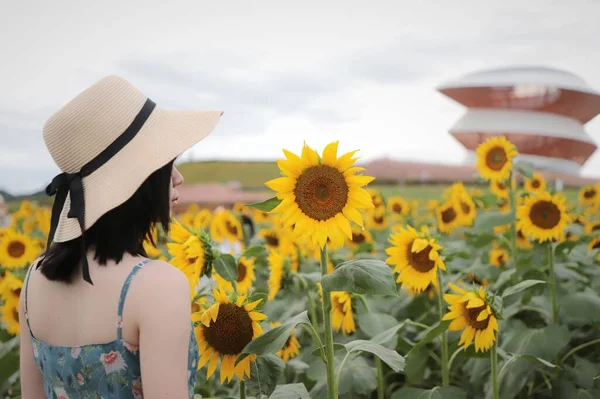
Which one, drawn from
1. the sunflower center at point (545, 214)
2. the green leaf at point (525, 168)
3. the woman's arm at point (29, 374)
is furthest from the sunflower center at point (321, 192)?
the green leaf at point (525, 168)

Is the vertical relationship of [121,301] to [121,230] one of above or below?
below

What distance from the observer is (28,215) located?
24.5 ft

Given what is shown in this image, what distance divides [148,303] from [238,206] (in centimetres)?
414

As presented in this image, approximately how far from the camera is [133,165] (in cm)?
155

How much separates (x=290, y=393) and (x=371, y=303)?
1.36m

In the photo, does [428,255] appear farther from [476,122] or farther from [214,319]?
[476,122]

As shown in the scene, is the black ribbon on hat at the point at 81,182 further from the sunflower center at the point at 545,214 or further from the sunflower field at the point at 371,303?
the sunflower center at the point at 545,214

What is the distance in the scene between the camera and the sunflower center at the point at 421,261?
99.6 inches

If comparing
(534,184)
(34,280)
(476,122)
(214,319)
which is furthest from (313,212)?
(476,122)

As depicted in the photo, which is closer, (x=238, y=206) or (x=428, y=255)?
(x=428, y=255)

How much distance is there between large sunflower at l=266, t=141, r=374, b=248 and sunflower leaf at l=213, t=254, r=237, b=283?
37cm

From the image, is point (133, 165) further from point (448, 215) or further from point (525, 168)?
point (448, 215)

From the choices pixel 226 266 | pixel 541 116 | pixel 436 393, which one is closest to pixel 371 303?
pixel 436 393

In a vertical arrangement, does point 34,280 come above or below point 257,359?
above
